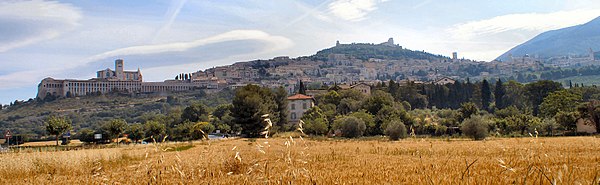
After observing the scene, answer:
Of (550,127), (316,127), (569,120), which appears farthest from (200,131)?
(569,120)

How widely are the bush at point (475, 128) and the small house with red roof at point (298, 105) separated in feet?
167

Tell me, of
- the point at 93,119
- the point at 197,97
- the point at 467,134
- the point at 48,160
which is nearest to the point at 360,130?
the point at 467,134

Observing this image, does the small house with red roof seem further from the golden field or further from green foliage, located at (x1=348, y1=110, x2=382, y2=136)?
the golden field

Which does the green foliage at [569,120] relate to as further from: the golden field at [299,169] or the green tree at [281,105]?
the golden field at [299,169]

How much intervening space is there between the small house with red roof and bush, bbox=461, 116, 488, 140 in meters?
50.9

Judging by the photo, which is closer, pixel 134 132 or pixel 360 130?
pixel 360 130

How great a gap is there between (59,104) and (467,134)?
533ft

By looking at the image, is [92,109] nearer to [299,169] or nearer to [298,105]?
[298,105]

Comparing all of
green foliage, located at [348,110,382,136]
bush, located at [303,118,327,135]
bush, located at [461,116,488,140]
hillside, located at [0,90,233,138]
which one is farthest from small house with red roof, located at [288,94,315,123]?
bush, located at [461,116,488,140]

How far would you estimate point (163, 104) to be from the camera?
163 metres

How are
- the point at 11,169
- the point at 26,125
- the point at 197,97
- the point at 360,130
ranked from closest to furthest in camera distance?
the point at 11,169
the point at 360,130
the point at 26,125
the point at 197,97

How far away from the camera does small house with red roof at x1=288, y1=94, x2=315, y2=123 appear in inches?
3688

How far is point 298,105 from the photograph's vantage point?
94.4m

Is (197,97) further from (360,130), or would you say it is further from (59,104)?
(360,130)
